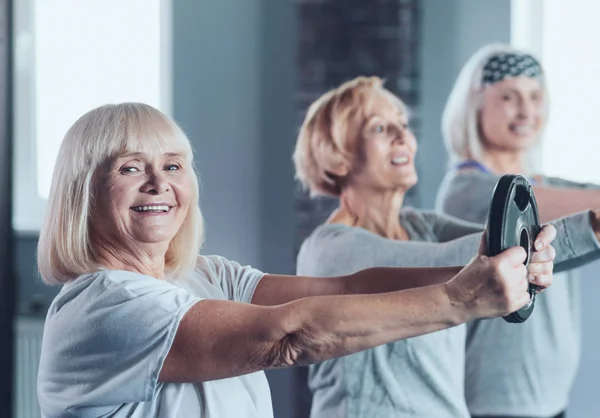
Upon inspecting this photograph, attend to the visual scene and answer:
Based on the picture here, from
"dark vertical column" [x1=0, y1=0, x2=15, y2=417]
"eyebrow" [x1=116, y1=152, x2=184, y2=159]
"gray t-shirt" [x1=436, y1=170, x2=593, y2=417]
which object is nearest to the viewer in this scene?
"eyebrow" [x1=116, y1=152, x2=184, y2=159]

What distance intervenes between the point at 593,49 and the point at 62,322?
1.84m

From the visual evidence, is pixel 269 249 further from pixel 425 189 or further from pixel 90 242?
pixel 90 242

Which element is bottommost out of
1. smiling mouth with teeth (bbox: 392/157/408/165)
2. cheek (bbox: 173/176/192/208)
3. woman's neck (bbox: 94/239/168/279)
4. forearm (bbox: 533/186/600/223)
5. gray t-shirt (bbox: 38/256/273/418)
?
gray t-shirt (bbox: 38/256/273/418)

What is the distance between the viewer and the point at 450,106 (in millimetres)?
1981

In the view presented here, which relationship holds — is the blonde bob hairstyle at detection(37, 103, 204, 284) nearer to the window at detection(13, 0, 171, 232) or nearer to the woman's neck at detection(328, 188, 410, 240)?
the woman's neck at detection(328, 188, 410, 240)

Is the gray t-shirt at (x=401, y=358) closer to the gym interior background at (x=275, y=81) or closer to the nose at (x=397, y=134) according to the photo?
the nose at (x=397, y=134)

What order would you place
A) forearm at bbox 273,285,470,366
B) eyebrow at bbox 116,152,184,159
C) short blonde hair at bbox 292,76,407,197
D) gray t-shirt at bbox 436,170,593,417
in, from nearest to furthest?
1. forearm at bbox 273,285,470,366
2. eyebrow at bbox 116,152,184,159
3. short blonde hair at bbox 292,76,407,197
4. gray t-shirt at bbox 436,170,593,417

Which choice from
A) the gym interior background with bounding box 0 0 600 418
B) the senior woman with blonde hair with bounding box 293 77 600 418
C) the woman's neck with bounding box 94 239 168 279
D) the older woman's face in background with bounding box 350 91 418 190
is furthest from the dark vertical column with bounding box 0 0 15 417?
the woman's neck with bounding box 94 239 168 279

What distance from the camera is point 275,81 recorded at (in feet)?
7.86

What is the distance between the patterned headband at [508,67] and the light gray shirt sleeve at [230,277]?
0.94 meters

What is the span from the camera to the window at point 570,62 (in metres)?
2.33

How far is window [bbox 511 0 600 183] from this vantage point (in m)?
2.33

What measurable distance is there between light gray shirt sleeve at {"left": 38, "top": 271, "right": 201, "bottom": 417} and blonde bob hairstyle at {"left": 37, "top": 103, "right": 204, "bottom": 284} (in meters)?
0.04

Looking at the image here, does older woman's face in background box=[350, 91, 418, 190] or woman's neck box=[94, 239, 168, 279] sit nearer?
woman's neck box=[94, 239, 168, 279]
